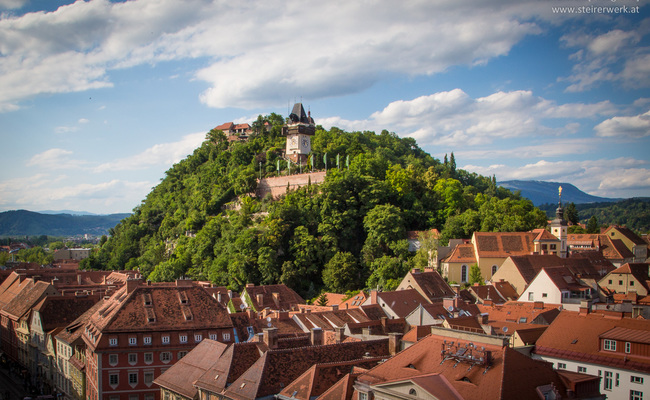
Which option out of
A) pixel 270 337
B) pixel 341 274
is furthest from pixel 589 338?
pixel 341 274

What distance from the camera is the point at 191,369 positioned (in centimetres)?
3612

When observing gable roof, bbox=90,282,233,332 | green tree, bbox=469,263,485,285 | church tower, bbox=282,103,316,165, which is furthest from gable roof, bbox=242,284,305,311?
church tower, bbox=282,103,316,165

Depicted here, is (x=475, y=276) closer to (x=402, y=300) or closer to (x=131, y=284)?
(x=402, y=300)

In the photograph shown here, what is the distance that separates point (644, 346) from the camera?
30.7 metres

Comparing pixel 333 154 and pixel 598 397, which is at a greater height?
pixel 333 154

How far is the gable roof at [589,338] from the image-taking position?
1222 inches

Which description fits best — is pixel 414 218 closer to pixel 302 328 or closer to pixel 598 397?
pixel 302 328

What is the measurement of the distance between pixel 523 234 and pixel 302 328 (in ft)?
141

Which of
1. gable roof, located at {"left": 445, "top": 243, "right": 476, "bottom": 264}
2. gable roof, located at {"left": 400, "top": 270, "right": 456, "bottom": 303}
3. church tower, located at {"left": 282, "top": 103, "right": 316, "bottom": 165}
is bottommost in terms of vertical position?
gable roof, located at {"left": 400, "top": 270, "right": 456, "bottom": 303}

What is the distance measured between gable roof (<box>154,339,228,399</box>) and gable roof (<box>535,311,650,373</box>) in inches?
734

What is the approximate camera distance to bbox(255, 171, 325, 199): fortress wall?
331 feet

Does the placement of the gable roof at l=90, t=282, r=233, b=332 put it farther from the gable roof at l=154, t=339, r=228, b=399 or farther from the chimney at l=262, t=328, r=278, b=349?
the chimney at l=262, t=328, r=278, b=349

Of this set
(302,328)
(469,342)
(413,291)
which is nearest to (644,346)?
(469,342)

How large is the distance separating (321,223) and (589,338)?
6076cm
